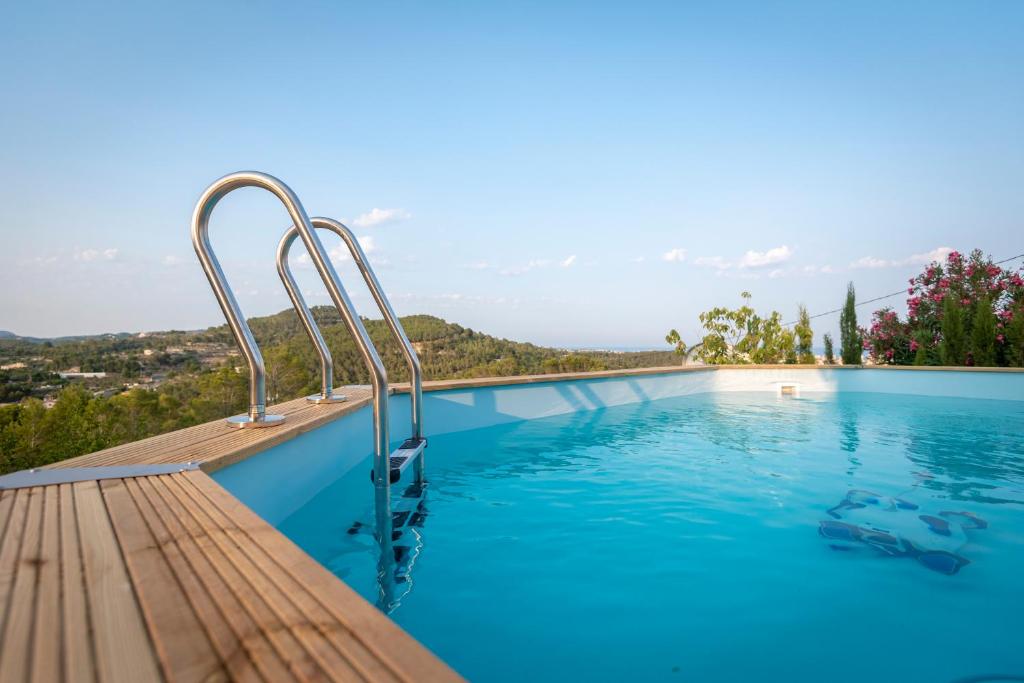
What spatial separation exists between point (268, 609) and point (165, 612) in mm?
181

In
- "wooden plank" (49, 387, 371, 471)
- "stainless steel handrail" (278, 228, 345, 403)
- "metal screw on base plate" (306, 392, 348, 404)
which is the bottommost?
"wooden plank" (49, 387, 371, 471)

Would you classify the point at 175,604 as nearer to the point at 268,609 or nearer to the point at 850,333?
the point at 268,609

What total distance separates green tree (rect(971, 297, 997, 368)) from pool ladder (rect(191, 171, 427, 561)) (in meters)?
10.6

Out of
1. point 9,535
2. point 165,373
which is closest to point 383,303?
point 9,535

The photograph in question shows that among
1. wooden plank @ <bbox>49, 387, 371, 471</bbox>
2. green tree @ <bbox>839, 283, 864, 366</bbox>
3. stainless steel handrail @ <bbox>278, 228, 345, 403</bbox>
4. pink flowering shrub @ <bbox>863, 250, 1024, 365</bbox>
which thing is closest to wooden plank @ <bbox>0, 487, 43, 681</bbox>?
wooden plank @ <bbox>49, 387, 371, 471</bbox>

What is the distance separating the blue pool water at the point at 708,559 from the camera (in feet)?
5.57

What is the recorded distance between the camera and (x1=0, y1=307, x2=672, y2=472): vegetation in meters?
5.22

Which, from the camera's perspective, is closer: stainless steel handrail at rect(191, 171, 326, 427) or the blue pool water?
the blue pool water

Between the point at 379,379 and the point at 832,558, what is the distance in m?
2.25

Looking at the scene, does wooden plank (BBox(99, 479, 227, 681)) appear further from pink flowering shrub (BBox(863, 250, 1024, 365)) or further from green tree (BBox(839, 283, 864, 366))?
green tree (BBox(839, 283, 864, 366))

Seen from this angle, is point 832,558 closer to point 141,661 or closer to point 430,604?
point 430,604

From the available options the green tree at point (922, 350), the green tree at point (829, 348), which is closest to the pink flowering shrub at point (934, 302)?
the green tree at point (922, 350)

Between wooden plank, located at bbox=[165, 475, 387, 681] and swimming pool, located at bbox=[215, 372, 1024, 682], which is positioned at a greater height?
wooden plank, located at bbox=[165, 475, 387, 681]

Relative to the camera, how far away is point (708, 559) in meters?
2.43
